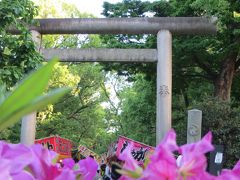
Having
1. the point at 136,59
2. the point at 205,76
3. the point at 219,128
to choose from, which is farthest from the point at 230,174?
the point at 205,76

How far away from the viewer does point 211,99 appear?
45.0 feet

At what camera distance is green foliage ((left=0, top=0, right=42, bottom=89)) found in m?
7.05

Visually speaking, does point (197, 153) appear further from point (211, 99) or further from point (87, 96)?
point (87, 96)

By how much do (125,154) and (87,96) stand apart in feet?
83.5

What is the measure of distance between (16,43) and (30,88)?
700 cm

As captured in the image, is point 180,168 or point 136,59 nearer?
point 180,168

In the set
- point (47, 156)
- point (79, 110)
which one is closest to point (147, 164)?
point (47, 156)

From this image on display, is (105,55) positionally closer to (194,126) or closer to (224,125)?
(194,126)

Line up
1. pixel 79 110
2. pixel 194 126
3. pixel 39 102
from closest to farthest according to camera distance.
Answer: pixel 39 102, pixel 194 126, pixel 79 110

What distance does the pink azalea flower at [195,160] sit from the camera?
643 millimetres

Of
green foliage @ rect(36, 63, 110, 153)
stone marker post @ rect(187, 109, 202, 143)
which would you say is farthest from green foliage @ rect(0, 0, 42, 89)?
green foliage @ rect(36, 63, 110, 153)

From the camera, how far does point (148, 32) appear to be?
35.8 feet

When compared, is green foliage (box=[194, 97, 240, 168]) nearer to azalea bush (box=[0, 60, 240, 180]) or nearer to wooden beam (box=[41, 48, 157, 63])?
wooden beam (box=[41, 48, 157, 63])

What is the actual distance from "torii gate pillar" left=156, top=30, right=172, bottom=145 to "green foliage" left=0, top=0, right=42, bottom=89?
3.82 m
